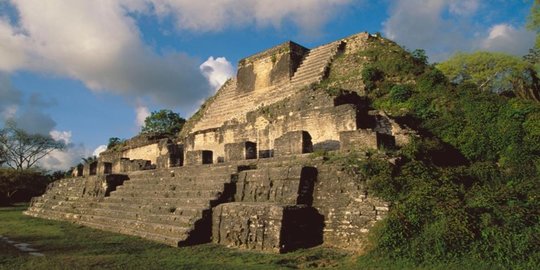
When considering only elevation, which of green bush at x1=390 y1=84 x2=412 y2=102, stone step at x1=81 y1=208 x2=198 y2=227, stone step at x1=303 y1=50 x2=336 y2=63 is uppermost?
stone step at x1=303 y1=50 x2=336 y2=63

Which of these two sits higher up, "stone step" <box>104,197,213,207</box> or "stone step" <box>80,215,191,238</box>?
"stone step" <box>104,197,213,207</box>

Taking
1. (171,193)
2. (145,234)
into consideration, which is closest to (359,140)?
(171,193)

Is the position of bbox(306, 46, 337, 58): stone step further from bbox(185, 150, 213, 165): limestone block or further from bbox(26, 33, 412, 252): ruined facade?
bbox(185, 150, 213, 165): limestone block

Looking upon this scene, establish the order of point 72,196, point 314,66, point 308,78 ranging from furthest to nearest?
point 314,66
point 308,78
point 72,196

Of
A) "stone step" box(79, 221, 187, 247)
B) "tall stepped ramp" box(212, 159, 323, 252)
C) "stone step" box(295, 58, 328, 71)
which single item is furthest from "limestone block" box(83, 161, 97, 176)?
"tall stepped ramp" box(212, 159, 323, 252)

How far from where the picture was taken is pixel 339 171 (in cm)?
782

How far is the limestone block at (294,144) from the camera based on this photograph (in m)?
9.63

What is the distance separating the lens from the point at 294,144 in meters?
9.77

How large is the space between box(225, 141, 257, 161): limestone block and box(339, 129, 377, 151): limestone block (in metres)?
2.92

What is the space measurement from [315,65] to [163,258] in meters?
14.1

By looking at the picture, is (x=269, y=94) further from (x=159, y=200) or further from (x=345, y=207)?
(x=345, y=207)

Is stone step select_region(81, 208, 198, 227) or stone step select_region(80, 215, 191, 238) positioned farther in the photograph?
stone step select_region(81, 208, 198, 227)

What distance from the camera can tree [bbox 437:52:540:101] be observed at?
16.8m

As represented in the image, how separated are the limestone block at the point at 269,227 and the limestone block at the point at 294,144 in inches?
87.3
